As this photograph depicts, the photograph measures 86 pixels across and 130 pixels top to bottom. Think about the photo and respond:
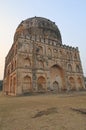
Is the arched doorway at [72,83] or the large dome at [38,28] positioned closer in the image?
the arched doorway at [72,83]

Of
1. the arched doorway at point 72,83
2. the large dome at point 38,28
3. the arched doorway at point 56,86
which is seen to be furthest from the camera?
the large dome at point 38,28

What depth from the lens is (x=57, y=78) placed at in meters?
25.8

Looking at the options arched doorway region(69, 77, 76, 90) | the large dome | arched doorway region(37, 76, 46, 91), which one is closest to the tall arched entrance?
arched doorway region(69, 77, 76, 90)

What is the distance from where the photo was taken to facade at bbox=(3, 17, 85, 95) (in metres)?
21.0

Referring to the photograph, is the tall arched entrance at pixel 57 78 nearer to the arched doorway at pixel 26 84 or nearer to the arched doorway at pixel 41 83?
the arched doorway at pixel 41 83

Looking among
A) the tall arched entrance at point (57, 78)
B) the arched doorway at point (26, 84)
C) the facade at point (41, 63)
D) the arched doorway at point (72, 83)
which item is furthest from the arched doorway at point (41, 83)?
the arched doorway at point (72, 83)

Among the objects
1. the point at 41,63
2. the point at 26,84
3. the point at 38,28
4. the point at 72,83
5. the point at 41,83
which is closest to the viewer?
the point at 26,84

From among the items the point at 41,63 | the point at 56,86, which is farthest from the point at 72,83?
the point at 41,63

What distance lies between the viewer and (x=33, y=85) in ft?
68.2

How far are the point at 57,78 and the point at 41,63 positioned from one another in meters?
5.69

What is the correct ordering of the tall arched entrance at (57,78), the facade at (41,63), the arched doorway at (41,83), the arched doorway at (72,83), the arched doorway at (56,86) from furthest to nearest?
the arched doorway at (72,83) < the tall arched entrance at (57,78) < the arched doorway at (56,86) < the arched doorway at (41,83) < the facade at (41,63)

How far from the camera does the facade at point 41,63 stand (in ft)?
68.8

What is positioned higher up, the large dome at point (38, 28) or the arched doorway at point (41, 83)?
the large dome at point (38, 28)

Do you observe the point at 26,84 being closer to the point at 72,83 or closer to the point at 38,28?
the point at 72,83
